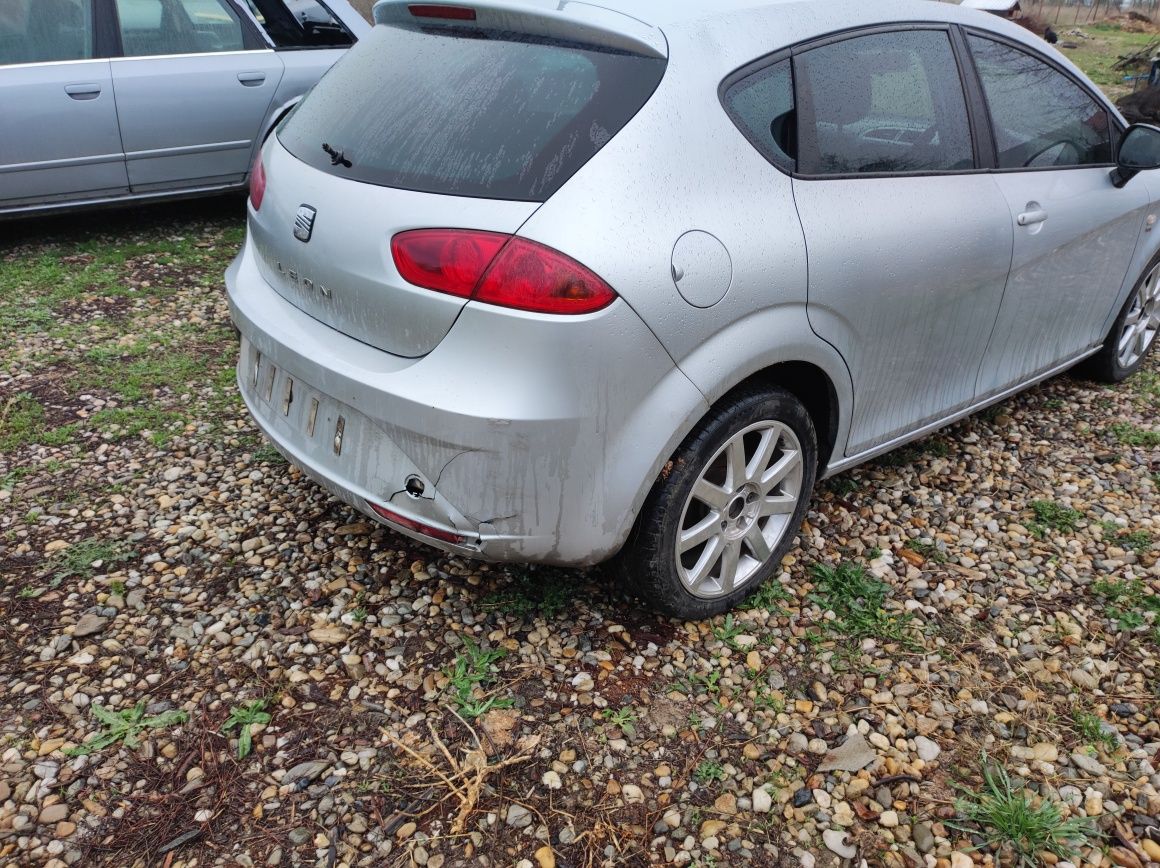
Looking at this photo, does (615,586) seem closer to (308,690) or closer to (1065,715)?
(308,690)

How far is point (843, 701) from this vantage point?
2.59 meters

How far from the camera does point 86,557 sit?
9.80 ft

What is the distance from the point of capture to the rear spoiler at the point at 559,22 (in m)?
2.31

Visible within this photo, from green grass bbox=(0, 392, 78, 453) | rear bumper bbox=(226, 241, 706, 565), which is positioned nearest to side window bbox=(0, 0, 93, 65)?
green grass bbox=(0, 392, 78, 453)

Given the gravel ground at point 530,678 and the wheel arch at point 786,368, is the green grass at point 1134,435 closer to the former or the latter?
the gravel ground at point 530,678

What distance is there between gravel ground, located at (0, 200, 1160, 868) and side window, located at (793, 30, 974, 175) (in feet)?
4.21

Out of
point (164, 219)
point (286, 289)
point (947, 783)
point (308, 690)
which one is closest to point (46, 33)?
point (164, 219)

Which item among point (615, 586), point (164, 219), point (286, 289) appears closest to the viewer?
point (286, 289)

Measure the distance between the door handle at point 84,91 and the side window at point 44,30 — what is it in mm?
209

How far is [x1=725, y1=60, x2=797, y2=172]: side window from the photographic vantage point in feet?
7.91

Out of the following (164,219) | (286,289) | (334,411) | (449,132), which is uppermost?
(449,132)

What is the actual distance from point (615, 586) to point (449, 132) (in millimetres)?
1461

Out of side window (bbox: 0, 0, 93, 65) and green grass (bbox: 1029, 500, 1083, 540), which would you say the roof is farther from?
green grass (bbox: 1029, 500, 1083, 540)

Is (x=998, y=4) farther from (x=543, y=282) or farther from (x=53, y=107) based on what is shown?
(x=543, y=282)
